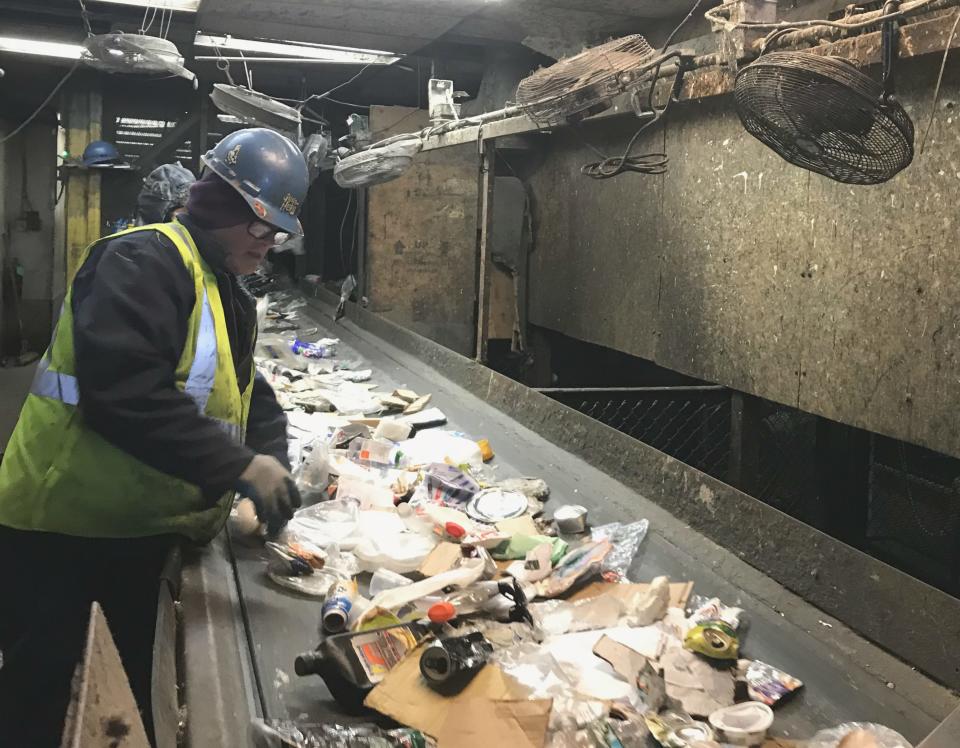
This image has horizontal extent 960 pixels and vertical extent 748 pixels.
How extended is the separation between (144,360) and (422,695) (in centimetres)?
90

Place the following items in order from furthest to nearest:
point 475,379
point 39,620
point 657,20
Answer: point 657,20 < point 475,379 < point 39,620

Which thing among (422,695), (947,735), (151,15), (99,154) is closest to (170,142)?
(99,154)

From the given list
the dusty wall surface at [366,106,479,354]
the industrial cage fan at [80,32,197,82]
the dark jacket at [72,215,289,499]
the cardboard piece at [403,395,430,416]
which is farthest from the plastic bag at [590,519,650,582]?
the dusty wall surface at [366,106,479,354]

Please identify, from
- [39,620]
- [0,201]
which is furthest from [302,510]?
[0,201]

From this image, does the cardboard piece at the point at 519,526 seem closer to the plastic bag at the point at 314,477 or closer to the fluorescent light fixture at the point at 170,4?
the plastic bag at the point at 314,477

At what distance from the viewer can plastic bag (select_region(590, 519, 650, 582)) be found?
2.17m

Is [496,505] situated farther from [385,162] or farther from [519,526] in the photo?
[385,162]

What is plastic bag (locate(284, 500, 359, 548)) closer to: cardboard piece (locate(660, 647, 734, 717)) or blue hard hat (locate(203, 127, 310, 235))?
blue hard hat (locate(203, 127, 310, 235))

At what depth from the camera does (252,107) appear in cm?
604

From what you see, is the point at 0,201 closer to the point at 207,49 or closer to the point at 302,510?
the point at 207,49

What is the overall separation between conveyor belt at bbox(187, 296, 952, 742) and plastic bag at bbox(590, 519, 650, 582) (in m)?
0.03

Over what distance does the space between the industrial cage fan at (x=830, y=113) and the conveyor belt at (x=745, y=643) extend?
42.5 inches

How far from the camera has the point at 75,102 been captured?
356 inches

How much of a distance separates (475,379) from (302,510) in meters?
1.81
